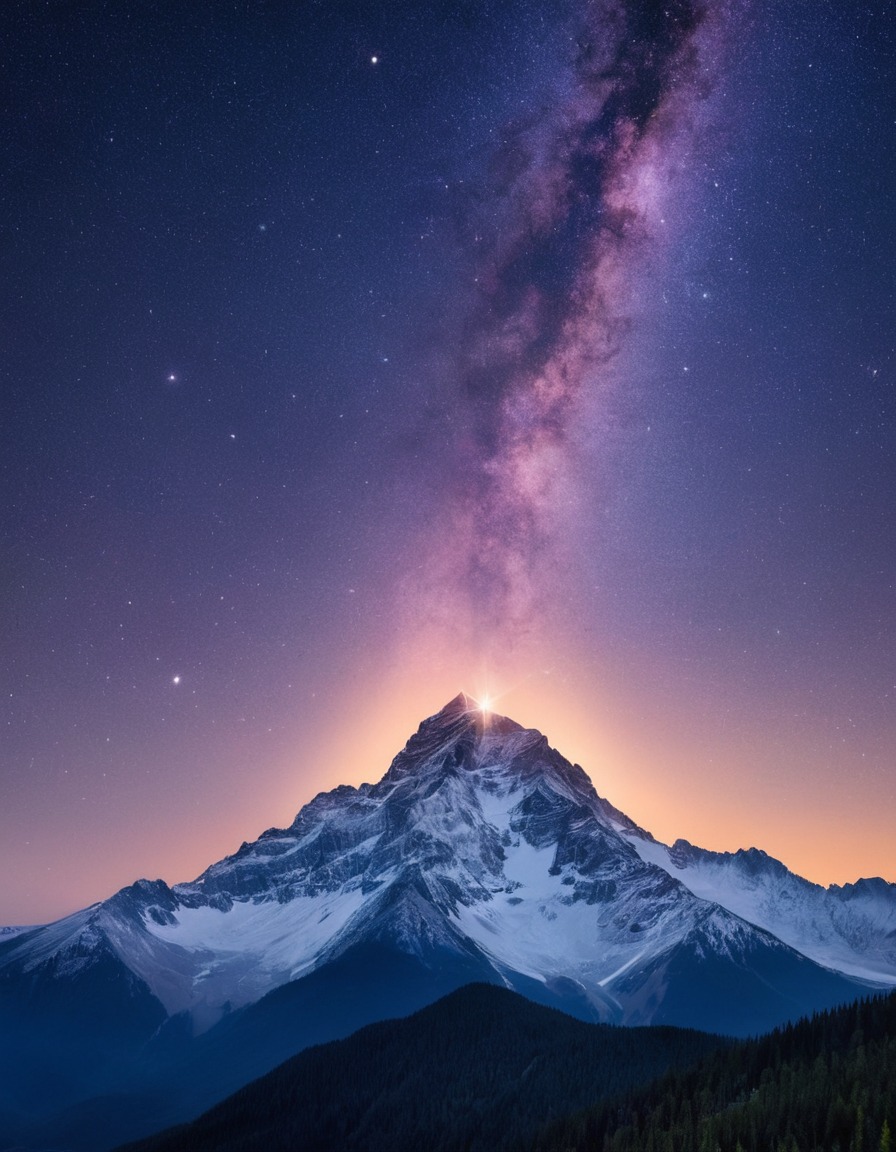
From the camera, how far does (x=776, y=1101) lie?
142125 mm

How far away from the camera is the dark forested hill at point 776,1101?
122875 mm

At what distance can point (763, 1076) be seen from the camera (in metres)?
161

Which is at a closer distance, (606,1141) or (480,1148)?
(606,1141)

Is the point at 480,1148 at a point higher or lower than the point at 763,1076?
lower

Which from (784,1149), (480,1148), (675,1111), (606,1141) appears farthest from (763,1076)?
(480,1148)

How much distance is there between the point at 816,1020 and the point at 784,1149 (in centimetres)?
7984

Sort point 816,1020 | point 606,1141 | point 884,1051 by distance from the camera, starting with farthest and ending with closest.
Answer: point 816,1020 → point 606,1141 → point 884,1051

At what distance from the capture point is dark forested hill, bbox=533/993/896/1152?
403ft

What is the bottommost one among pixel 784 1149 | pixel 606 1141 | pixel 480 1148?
pixel 480 1148

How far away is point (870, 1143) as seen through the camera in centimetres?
11406

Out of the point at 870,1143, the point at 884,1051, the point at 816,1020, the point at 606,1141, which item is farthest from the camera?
the point at 816,1020

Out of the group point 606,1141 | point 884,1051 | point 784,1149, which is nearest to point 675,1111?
point 606,1141

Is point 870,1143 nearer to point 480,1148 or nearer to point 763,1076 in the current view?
point 763,1076

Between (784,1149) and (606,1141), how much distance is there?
160 ft
